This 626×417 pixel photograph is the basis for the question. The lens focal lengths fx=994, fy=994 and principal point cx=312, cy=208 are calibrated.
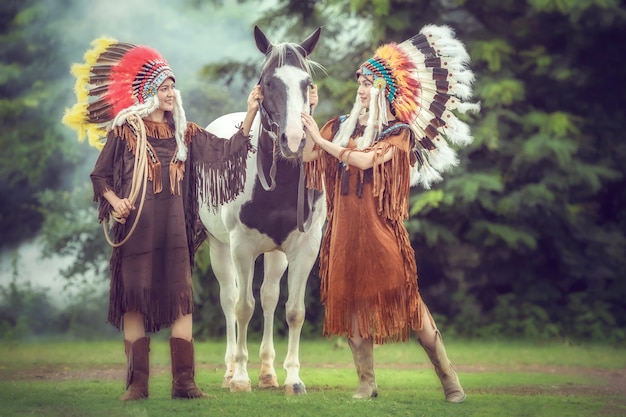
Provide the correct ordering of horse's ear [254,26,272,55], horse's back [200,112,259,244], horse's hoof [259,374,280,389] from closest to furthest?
1. horse's ear [254,26,272,55]
2. horse's back [200,112,259,244]
3. horse's hoof [259,374,280,389]

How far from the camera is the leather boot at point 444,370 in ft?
19.9

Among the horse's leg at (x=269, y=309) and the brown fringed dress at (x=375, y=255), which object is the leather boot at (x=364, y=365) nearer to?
the brown fringed dress at (x=375, y=255)

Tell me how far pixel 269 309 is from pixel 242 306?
0.24 metres

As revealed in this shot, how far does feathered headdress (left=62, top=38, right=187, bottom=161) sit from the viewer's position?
6.06 meters

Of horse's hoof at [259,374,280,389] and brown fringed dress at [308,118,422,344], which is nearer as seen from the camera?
brown fringed dress at [308,118,422,344]

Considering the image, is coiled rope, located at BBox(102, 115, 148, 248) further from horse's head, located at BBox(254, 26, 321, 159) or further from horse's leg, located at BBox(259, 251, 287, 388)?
horse's leg, located at BBox(259, 251, 287, 388)

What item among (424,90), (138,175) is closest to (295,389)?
(138,175)

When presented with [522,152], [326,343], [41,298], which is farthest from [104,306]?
[522,152]

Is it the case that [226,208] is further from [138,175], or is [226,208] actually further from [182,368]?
[182,368]

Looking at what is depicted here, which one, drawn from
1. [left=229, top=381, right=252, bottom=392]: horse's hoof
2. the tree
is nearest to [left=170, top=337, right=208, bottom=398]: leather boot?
[left=229, top=381, right=252, bottom=392]: horse's hoof

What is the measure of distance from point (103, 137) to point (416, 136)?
1.96 m

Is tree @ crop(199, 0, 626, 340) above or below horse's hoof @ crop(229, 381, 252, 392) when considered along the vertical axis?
above

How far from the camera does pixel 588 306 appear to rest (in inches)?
485

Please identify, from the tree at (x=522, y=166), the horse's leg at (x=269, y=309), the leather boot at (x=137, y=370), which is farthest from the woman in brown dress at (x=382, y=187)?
the tree at (x=522, y=166)
